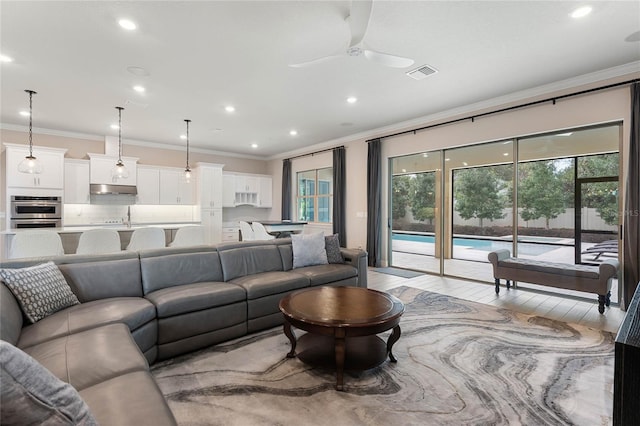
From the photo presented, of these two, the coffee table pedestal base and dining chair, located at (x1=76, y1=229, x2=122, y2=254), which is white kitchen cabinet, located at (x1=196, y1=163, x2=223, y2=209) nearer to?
dining chair, located at (x1=76, y1=229, x2=122, y2=254)

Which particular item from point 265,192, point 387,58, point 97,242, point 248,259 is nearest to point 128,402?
point 248,259

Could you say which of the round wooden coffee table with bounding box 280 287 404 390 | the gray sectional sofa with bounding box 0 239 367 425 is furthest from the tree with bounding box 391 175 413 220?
the round wooden coffee table with bounding box 280 287 404 390

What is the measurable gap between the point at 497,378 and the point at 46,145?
28.9ft

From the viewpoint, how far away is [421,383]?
7.22 feet

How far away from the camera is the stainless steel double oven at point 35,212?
579cm

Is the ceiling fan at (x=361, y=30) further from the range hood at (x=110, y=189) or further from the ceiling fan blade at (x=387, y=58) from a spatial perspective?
the range hood at (x=110, y=189)

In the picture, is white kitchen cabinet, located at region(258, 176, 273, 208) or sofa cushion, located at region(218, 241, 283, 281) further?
white kitchen cabinet, located at region(258, 176, 273, 208)

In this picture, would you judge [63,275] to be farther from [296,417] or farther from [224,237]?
[224,237]

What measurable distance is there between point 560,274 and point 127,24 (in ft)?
18.3

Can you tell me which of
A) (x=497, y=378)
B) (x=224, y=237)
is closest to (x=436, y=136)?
(x=497, y=378)

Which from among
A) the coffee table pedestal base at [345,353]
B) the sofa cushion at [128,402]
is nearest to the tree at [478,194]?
the coffee table pedestal base at [345,353]

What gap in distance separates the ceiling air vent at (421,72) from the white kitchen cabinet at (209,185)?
607cm

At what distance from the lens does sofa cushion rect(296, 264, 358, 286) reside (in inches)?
142

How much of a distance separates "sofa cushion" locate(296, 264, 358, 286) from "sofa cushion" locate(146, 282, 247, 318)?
3.00 ft
